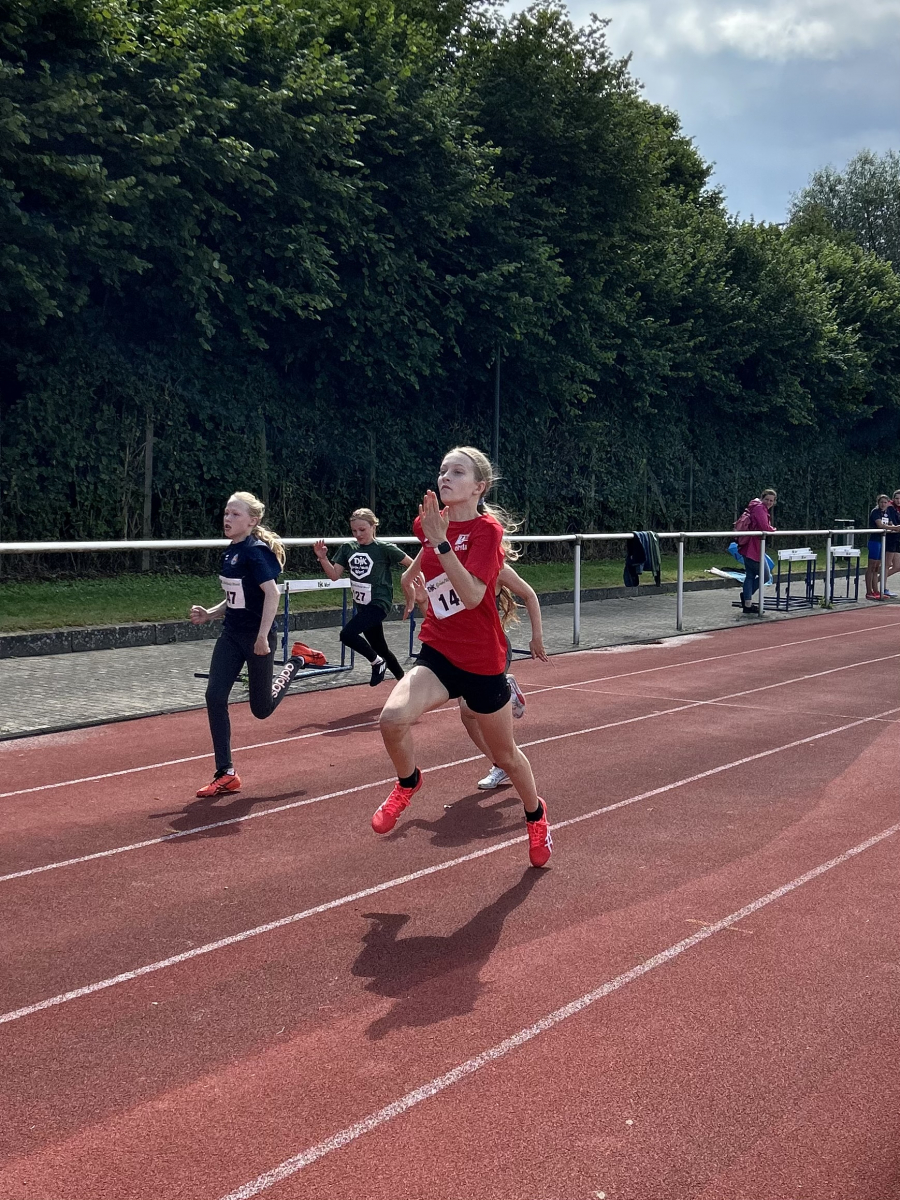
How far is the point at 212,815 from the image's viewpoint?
717cm

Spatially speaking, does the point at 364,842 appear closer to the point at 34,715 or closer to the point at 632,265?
the point at 34,715

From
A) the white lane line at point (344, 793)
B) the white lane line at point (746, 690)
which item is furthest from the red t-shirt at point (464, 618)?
the white lane line at point (746, 690)

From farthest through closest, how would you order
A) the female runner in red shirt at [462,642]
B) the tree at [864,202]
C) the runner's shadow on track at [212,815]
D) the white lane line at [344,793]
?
the tree at [864,202] → the runner's shadow on track at [212,815] → the white lane line at [344,793] → the female runner in red shirt at [462,642]

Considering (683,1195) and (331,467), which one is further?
(331,467)

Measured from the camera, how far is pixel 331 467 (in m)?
22.9

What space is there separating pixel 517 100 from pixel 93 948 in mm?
22785

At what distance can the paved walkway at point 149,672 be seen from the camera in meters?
10.5

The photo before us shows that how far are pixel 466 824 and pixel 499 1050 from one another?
2.92 metres

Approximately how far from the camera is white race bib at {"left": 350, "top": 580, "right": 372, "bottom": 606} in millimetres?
11430

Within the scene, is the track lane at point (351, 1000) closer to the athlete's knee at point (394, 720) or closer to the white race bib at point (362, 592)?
the athlete's knee at point (394, 720)

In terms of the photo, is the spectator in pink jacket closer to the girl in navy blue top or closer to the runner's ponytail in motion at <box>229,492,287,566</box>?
the runner's ponytail in motion at <box>229,492,287,566</box>

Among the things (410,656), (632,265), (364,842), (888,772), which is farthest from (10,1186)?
(632,265)

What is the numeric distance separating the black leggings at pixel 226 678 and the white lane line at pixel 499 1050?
138 inches

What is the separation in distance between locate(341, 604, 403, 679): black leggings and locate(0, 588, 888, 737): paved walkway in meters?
0.79
